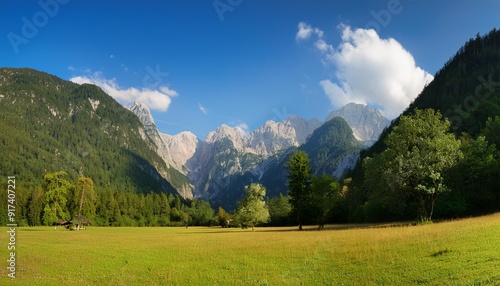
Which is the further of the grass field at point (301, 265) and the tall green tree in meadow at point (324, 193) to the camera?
the tall green tree in meadow at point (324, 193)

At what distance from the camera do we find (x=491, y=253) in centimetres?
2083

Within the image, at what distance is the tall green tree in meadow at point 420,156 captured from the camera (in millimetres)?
50969

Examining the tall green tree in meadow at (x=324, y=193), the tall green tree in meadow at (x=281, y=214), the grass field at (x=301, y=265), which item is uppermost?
the tall green tree in meadow at (x=324, y=193)

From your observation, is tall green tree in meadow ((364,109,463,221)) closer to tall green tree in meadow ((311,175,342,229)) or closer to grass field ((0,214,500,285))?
grass field ((0,214,500,285))

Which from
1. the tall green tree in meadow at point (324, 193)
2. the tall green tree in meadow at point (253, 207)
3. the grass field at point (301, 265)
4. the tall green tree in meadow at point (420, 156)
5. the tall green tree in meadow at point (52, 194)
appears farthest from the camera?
the tall green tree in meadow at point (253, 207)

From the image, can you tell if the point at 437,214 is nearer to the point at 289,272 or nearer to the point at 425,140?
the point at 425,140

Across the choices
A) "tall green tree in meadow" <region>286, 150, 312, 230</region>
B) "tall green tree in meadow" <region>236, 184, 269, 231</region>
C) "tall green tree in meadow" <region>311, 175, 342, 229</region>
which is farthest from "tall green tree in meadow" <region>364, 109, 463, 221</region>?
"tall green tree in meadow" <region>236, 184, 269, 231</region>

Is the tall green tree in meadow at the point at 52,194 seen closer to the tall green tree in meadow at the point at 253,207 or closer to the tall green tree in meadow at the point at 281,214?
the tall green tree in meadow at the point at 253,207

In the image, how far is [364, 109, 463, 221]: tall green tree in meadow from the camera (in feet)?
167

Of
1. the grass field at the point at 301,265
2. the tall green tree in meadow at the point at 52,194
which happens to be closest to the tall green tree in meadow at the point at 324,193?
the grass field at the point at 301,265

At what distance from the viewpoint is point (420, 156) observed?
5181 cm

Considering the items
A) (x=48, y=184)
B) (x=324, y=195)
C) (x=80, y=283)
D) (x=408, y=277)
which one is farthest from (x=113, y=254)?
(x=48, y=184)

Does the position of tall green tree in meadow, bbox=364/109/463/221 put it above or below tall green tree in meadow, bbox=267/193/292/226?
above

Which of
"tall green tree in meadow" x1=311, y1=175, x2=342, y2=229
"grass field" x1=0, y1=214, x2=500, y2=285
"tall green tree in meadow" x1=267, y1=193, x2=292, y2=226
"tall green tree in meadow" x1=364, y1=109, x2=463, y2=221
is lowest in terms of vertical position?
"tall green tree in meadow" x1=267, y1=193, x2=292, y2=226
